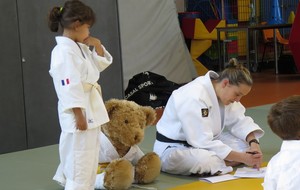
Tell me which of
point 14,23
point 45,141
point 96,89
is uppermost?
point 14,23

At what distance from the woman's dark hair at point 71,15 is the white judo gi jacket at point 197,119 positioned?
36.9 inches

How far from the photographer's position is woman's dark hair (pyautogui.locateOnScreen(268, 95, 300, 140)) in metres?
2.12

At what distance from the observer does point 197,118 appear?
372cm

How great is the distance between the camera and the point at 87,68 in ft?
10.4

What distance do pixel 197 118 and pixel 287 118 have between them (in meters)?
1.61

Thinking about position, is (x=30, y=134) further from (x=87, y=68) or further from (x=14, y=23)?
(x=87, y=68)

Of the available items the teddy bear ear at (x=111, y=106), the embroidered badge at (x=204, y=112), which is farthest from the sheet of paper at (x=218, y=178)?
the teddy bear ear at (x=111, y=106)

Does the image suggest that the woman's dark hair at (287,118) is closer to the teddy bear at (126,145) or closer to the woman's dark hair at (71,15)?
the woman's dark hair at (71,15)

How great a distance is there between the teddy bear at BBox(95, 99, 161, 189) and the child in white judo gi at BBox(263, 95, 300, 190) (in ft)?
4.81

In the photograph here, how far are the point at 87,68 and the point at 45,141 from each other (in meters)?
2.48

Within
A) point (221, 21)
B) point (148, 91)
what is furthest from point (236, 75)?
point (221, 21)

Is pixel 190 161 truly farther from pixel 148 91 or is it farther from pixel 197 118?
pixel 148 91

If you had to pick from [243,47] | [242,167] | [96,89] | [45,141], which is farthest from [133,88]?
[243,47]

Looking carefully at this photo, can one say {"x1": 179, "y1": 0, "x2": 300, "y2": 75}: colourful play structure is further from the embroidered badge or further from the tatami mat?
the embroidered badge
